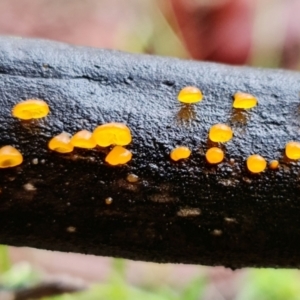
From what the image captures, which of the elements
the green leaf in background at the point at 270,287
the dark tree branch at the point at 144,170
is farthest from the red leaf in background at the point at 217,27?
the dark tree branch at the point at 144,170

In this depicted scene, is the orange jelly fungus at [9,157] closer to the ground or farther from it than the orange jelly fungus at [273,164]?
closer to the ground

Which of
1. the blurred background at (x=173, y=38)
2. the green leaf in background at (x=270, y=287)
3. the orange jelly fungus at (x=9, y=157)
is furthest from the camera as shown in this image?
the blurred background at (x=173, y=38)

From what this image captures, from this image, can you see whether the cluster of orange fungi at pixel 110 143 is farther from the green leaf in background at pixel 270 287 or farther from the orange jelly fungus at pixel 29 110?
the green leaf in background at pixel 270 287

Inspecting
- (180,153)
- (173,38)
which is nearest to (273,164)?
(180,153)

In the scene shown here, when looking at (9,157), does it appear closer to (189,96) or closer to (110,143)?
(110,143)

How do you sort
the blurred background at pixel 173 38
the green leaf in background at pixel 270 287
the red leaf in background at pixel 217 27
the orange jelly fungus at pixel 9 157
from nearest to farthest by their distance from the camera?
the orange jelly fungus at pixel 9 157, the green leaf in background at pixel 270 287, the blurred background at pixel 173 38, the red leaf in background at pixel 217 27

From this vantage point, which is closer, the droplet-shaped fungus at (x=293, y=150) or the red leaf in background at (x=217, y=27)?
the droplet-shaped fungus at (x=293, y=150)
